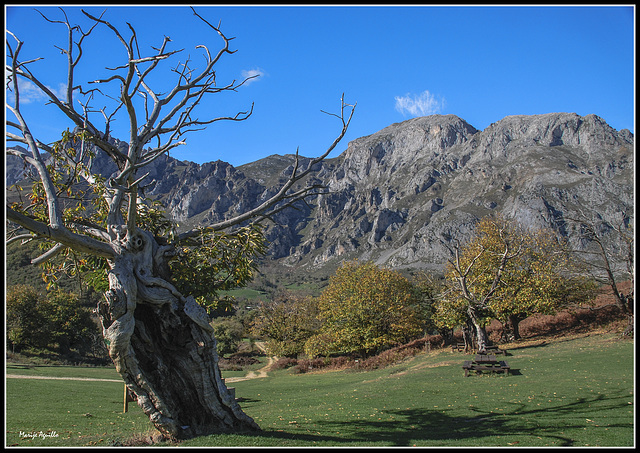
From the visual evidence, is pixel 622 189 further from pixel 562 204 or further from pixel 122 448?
pixel 122 448

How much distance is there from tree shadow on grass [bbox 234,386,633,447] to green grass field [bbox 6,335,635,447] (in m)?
0.02

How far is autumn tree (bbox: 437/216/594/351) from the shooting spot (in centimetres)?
2889

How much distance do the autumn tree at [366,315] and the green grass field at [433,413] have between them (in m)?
13.2

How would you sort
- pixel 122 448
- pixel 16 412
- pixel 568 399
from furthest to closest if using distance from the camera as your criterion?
pixel 16 412 → pixel 568 399 → pixel 122 448

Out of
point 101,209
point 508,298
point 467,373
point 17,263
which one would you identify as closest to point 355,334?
point 508,298

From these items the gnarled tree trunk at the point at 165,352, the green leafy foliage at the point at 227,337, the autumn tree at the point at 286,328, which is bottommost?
the green leafy foliage at the point at 227,337

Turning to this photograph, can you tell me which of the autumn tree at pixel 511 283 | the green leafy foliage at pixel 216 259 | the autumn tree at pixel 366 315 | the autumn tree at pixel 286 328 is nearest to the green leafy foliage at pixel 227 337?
the autumn tree at pixel 286 328

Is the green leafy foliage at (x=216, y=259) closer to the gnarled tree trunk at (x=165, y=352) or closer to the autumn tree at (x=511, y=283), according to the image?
the gnarled tree trunk at (x=165, y=352)

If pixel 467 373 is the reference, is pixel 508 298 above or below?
above

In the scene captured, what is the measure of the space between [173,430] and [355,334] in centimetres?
2930

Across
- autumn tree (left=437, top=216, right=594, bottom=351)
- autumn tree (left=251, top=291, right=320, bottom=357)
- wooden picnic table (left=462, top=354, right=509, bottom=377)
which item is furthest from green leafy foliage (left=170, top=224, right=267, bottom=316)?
autumn tree (left=251, top=291, right=320, bottom=357)

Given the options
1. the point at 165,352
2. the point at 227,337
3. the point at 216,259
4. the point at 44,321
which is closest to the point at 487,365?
the point at 216,259

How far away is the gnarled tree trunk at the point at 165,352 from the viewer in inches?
289

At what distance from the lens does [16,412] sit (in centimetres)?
1411
